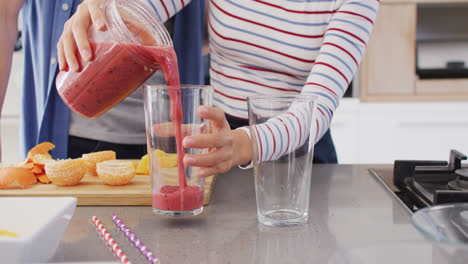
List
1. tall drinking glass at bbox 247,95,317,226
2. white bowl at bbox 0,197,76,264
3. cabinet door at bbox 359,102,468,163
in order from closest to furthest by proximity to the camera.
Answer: white bowl at bbox 0,197,76,264, tall drinking glass at bbox 247,95,317,226, cabinet door at bbox 359,102,468,163

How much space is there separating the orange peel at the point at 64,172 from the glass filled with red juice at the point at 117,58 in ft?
0.32

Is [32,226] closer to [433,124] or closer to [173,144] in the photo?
[173,144]

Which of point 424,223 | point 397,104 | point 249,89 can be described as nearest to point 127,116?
point 249,89

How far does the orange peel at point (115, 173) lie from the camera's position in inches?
32.7

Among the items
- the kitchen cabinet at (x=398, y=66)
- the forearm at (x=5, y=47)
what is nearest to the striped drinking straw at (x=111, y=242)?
the forearm at (x=5, y=47)

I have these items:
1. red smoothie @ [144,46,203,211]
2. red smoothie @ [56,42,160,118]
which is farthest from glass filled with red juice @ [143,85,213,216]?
red smoothie @ [56,42,160,118]

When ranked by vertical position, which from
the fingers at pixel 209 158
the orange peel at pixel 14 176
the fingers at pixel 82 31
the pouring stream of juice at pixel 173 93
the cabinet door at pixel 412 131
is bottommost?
the cabinet door at pixel 412 131

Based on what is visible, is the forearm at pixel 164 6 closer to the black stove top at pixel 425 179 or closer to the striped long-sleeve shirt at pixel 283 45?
the striped long-sleeve shirt at pixel 283 45

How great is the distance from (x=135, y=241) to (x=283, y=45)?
62cm

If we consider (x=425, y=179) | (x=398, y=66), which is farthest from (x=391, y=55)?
(x=425, y=179)

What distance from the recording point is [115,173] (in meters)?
0.83

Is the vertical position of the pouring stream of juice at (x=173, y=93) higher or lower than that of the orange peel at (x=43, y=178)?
higher

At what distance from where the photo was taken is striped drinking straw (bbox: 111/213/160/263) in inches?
20.5

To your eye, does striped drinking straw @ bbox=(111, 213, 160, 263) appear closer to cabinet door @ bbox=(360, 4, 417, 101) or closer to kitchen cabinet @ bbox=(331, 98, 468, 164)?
kitchen cabinet @ bbox=(331, 98, 468, 164)
